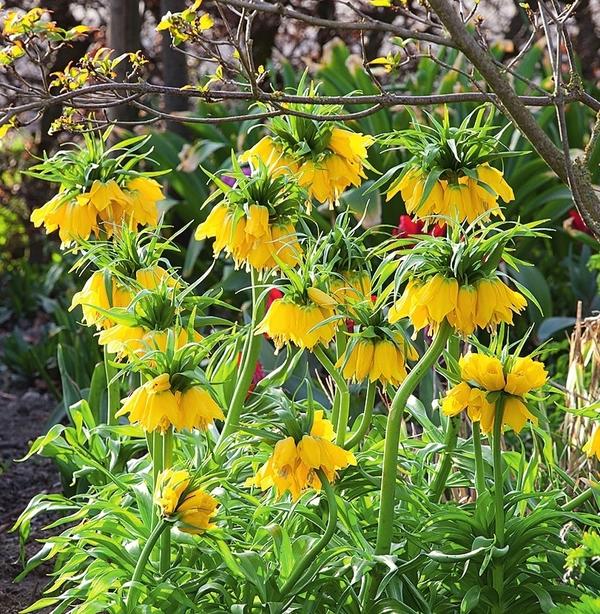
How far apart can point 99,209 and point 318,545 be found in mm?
819

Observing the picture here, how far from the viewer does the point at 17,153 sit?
7023 mm

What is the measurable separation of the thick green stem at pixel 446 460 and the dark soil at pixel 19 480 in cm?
86

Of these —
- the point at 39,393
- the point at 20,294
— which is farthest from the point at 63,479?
the point at 20,294

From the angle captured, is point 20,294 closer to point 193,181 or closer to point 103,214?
point 193,181

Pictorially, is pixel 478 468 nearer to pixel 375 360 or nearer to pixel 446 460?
pixel 446 460

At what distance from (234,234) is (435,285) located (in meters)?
0.43

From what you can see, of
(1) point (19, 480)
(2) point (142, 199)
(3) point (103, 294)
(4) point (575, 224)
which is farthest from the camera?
(4) point (575, 224)

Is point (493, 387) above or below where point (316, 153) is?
below

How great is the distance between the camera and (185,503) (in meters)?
1.72

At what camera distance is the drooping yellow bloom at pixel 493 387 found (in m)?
1.81

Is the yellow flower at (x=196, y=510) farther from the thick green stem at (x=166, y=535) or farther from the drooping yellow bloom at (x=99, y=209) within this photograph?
the drooping yellow bloom at (x=99, y=209)

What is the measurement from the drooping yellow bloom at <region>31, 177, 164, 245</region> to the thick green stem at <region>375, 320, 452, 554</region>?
2.29ft

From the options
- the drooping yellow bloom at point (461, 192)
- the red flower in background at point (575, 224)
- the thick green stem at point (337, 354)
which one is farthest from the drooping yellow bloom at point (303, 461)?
the red flower in background at point (575, 224)

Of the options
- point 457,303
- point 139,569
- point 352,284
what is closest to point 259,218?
point 352,284
